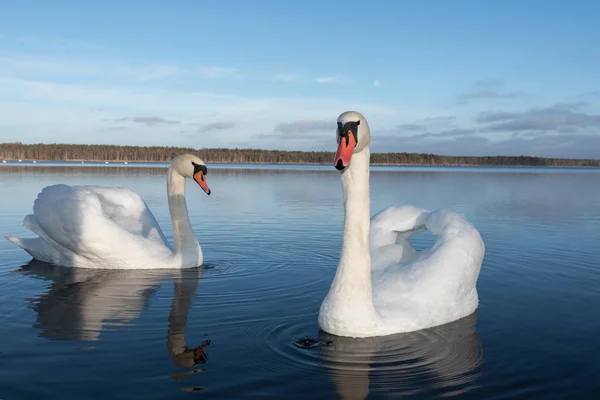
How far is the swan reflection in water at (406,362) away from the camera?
15.2ft

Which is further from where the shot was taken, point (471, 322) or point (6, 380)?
point (471, 322)

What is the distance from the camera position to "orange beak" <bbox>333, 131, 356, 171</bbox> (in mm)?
4617

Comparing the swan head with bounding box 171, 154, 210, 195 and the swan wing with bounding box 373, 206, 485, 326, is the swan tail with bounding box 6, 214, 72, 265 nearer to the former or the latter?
the swan head with bounding box 171, 154, 210, 195

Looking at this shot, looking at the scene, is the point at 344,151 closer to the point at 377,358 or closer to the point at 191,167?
the point at 377,358

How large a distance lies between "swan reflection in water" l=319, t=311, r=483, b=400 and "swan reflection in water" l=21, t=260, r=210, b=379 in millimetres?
1171

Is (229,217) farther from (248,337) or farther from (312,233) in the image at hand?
(248,337)

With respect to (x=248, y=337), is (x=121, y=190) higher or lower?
higher

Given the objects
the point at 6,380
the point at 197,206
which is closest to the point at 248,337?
the point at 6,380

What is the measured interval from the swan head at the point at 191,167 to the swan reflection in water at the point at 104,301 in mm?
1644

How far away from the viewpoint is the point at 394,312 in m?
5.81

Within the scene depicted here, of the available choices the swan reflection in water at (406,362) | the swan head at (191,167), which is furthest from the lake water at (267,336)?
the swan head at (191,167)

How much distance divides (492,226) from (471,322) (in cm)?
862

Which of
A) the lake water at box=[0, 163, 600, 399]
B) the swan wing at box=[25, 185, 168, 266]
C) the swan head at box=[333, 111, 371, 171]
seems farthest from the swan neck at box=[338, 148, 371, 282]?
the swan wing at box=[25, 185, 168, 266]

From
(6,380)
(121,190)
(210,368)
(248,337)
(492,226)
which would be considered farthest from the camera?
(492,226)
